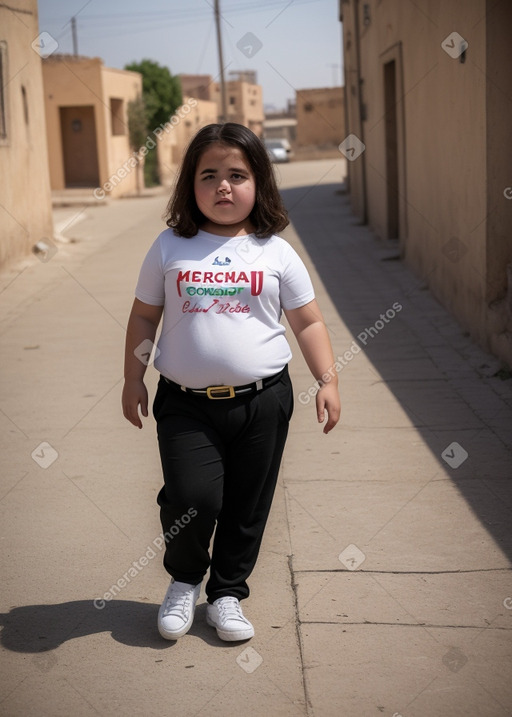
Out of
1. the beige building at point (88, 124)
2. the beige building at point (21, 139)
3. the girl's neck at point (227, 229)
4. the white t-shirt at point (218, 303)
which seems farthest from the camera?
the beige building at point (88, 124)

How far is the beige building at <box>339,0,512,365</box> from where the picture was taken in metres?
6.30

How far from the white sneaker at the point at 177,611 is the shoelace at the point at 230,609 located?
10cm

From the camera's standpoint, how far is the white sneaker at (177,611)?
2969 millimetres

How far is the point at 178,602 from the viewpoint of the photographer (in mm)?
3010

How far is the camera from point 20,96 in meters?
12.9

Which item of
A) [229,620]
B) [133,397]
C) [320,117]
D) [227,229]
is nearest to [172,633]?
[229,620]

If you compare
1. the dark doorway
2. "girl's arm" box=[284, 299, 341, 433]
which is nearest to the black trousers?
"girl's arm" box=[284, 299, 341, 433]

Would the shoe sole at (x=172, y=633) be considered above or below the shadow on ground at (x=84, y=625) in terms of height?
above

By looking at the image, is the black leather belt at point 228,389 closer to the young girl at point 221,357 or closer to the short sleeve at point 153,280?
the young girl at point 221,357

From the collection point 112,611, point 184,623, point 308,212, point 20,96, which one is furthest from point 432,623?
point 308,212

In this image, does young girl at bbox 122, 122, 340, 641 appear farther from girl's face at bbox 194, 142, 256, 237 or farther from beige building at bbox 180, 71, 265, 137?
beige building at bbox 180, 71, 265, 137

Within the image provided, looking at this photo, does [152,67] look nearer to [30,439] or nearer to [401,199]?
[401,199]

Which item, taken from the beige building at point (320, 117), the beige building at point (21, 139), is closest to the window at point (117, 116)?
the beige building at point (21, 139)

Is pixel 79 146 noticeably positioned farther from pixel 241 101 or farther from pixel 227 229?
pixel 241 101
